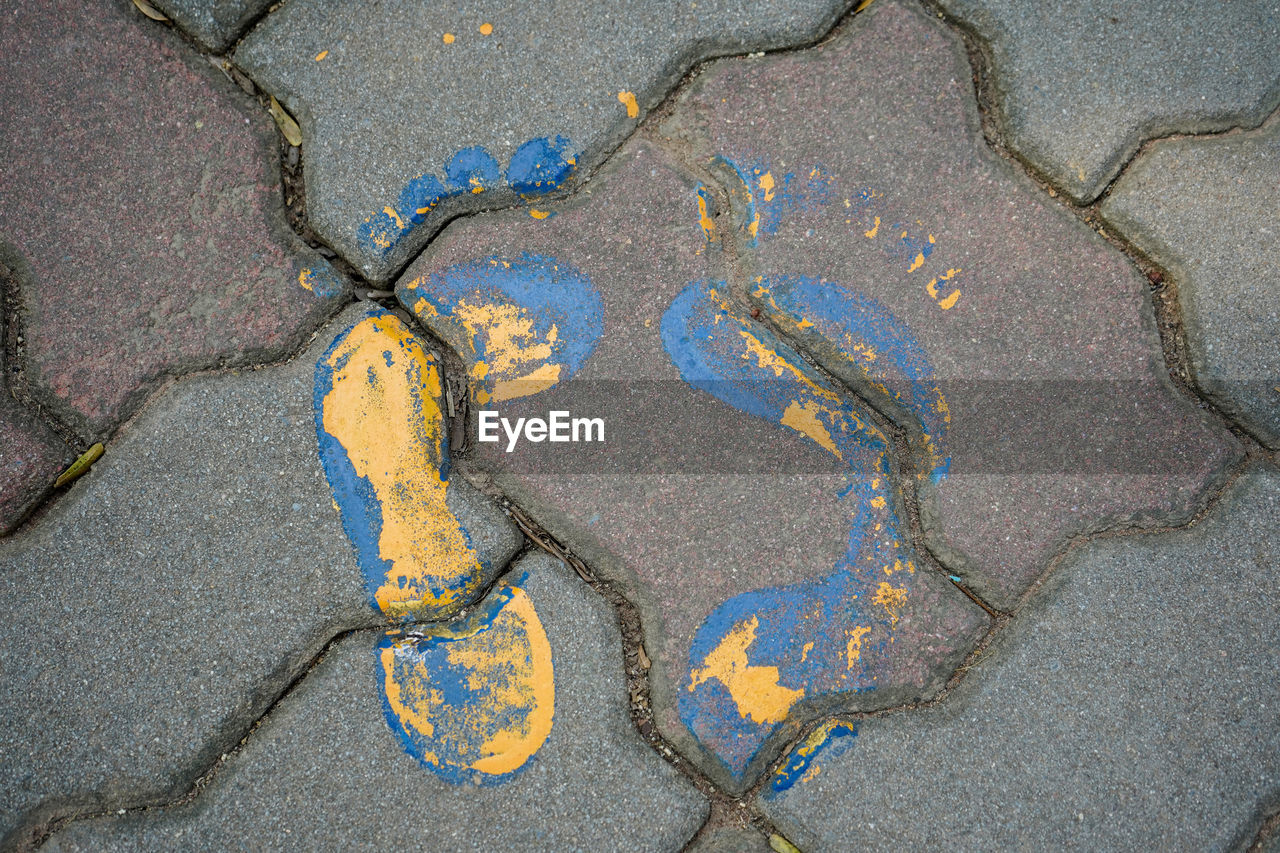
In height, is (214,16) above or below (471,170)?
above

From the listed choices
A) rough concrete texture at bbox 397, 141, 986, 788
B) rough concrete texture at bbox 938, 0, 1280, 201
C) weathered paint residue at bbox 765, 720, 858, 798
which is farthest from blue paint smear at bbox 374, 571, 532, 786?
rough concrete texture at bbox 938, 0, 1280, 201

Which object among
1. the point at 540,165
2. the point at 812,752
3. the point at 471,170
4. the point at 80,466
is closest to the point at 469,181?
the point at 471,170

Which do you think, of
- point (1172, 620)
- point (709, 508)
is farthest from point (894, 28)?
point (1172, 620)

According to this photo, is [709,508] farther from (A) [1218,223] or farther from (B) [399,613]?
(A) [1218,223]

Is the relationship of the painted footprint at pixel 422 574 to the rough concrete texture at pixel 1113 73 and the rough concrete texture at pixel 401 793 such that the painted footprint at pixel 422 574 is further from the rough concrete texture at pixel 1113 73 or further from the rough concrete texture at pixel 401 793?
the rough concrete texture at pixel 1113 73

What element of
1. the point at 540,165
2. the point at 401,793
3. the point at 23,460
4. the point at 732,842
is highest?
the point at 540,165

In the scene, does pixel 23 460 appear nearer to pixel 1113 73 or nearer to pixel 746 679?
pixel 746 679

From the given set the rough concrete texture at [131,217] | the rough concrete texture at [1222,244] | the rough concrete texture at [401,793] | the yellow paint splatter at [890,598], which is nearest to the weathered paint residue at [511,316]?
the rough concrete texture at [131,217]
